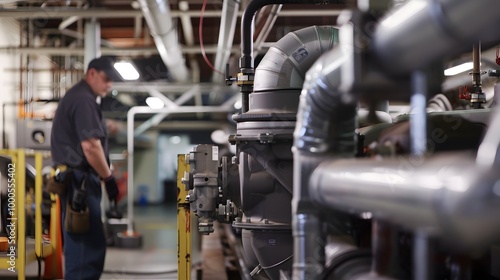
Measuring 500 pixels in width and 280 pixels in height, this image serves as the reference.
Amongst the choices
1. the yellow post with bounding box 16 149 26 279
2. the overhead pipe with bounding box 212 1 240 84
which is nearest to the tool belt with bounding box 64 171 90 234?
the yellow post with bounding box 16 149 26 279

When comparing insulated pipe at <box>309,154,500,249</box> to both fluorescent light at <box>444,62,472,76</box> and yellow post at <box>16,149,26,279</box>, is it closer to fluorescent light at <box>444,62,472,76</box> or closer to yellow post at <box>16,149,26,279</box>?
fluorescent light at <box>444,62,472,76</box>

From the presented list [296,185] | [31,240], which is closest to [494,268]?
[296,185]

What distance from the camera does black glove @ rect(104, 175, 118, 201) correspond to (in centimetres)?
370

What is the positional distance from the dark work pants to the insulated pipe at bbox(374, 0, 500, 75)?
8.31ft

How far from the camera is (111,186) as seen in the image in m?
3.75

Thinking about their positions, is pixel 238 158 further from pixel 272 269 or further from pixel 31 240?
pixel 31 240

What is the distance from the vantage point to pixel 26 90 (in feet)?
23.1

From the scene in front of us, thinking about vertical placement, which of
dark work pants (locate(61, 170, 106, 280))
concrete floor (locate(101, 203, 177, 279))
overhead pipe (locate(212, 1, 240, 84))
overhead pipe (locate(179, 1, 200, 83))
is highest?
overhead pipe (locate(179, 1, 200, 83))

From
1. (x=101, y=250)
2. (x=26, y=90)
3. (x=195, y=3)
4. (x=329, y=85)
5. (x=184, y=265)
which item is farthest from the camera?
(x=26, y=90)

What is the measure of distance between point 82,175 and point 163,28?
1.82 meters

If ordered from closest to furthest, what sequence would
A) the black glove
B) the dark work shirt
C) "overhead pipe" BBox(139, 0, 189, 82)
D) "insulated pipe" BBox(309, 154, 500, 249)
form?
"insulated pipe" BBox(309, 154, 500, 249) < the dark work shirt < the black glove < "overhead pipe" BBox(139, 0, 189, 82)

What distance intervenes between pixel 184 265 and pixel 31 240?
1.50m

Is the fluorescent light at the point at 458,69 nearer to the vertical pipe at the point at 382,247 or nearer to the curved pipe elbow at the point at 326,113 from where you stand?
the curved pipe elbow at the point at 326,113

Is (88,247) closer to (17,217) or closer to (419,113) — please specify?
(17,217)
